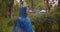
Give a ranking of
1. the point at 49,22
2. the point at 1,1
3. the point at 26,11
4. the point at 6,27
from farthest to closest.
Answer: the point at 1,1 < the point at 6,27 < the point at 49,22 < the point at 26,11

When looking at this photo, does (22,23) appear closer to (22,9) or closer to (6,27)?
(22,9)

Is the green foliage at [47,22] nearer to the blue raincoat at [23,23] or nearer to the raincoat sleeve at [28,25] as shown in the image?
the blue raincoat at [23,23]

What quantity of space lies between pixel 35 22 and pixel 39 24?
199mm

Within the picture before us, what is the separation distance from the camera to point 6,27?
33.2 feet

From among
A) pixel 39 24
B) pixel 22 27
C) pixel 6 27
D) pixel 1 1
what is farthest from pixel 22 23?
pixel 1 1

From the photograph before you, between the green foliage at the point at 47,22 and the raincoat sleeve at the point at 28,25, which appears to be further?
the green foliage at the point at 47,22

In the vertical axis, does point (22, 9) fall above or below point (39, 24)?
above

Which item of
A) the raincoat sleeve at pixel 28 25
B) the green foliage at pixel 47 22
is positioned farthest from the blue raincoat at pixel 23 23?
the green foliage at pixel 47 22

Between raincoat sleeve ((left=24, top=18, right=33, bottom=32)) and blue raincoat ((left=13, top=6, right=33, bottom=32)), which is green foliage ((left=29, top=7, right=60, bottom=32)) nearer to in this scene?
blue raincoat ((left=13, top=6, right=33, bottom=32))

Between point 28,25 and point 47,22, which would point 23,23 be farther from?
point 47,22

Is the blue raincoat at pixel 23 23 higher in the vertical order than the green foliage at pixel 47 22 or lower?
higher

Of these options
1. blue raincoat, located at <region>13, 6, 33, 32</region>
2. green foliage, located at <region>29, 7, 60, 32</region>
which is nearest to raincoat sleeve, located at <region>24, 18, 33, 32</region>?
blue raincoat, located at <region>13, 6, 33, 32</region>

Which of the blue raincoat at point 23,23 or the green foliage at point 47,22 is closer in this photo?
the blue raincoat at point 23,23

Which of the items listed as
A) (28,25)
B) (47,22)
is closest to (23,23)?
(28,25)
